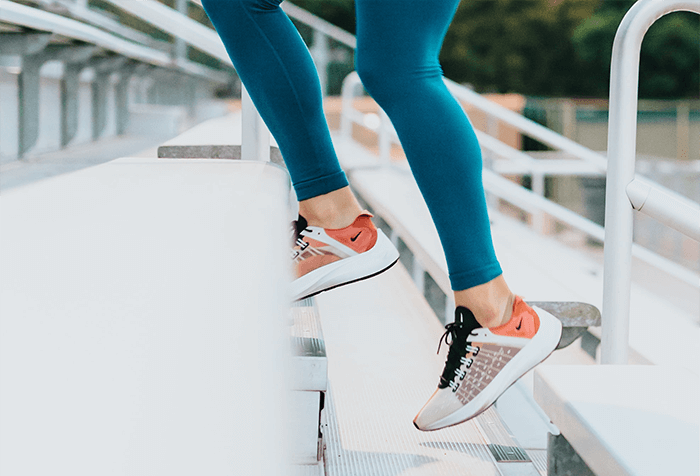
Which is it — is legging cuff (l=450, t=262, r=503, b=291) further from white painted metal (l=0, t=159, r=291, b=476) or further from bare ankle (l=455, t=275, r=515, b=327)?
white painted metal (l=0, t=159, r=291, b=476)

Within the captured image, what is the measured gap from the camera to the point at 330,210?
0.74 metres

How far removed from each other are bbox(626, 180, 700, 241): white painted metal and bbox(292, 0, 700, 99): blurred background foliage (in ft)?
57.0

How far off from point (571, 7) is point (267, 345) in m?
21.1

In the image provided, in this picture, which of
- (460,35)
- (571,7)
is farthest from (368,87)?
(571,7)

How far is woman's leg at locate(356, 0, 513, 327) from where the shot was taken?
0.61 meters

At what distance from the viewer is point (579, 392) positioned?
520 millimetres

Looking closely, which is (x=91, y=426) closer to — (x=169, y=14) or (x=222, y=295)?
(x=222, y=295)

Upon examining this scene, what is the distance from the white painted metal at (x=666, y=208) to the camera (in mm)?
617

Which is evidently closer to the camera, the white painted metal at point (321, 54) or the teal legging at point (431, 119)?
the teal legging at point (431, 119)

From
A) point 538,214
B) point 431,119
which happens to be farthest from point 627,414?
point 538,214

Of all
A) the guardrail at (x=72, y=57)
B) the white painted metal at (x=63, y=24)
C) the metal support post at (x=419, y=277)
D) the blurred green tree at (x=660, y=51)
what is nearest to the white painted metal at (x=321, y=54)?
the guardrail at (x=72, y=57)

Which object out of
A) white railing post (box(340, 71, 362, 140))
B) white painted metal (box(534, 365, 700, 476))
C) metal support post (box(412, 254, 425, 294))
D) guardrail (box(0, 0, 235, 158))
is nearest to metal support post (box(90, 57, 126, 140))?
guardrail (box(0, 0, 235, 158))

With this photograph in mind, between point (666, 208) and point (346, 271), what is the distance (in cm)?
29

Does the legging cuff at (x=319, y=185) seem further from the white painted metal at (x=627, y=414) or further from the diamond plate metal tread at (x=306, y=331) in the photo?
the white painted metal at (x=627, y=414)
